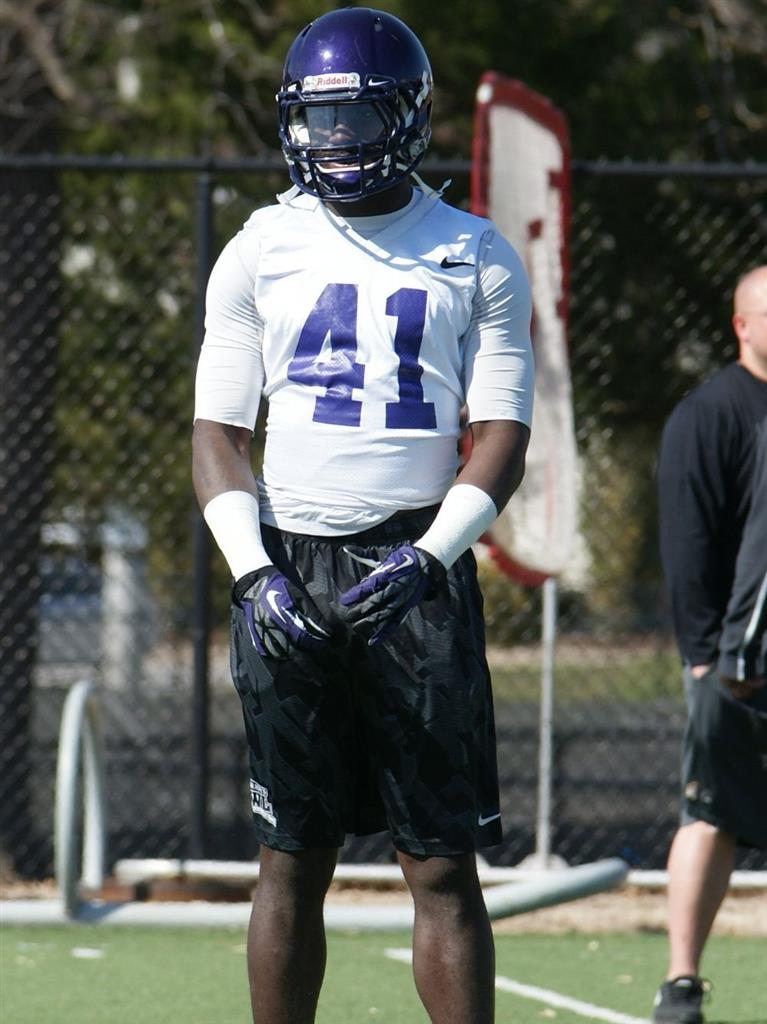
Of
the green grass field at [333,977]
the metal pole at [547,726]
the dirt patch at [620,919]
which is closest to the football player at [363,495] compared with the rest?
the green grass field at [333,977]

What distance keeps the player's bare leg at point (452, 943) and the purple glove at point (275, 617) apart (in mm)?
458

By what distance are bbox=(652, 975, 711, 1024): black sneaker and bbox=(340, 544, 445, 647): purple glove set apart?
1851 mm

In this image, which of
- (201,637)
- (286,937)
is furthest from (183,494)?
(286,937)

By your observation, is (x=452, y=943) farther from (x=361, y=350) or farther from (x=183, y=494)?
(x=183, y=494)

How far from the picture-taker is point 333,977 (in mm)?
5121

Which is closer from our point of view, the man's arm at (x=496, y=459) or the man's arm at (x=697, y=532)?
the man's arm at (x=496, y=459)

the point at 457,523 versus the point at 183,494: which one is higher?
the point at 183,494

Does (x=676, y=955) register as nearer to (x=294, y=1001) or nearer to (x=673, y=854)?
(x=673, y=854)

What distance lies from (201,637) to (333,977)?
169 centimetres

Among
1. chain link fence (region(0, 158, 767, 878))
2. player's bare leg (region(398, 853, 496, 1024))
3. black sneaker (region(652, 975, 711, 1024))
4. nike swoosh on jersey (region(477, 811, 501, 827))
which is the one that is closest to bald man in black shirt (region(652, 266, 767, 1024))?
black sneaker (region(652, 975, 711, 1024))

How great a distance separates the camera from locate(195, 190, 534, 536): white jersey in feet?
9.55

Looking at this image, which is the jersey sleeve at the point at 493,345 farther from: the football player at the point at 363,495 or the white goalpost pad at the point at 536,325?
the white goalpost pad at the point at 536,325

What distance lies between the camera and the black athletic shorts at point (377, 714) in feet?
9.46

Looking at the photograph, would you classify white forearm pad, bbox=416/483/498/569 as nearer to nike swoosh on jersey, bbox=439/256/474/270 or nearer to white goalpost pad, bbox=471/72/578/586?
nike swoosh on jersey, bbox=439/256/474/270
